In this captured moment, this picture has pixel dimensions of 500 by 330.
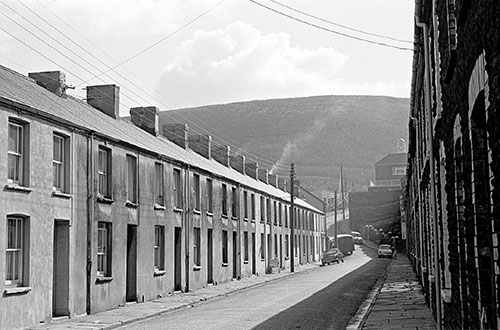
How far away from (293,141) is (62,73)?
15484cm

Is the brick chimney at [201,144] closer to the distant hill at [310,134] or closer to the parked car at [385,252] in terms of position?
the parked car at [385,252]

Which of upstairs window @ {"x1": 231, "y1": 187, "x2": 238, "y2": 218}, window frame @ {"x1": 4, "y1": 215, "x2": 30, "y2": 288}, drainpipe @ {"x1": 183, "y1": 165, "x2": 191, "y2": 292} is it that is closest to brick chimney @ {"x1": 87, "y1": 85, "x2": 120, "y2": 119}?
drainpipe @ {"x1": 183, "y1": 165, "x2": 191, "y2": 292}

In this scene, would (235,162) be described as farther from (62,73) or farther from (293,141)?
(293,141)

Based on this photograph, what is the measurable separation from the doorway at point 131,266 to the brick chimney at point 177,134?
14899mm

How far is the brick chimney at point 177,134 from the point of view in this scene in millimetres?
41062

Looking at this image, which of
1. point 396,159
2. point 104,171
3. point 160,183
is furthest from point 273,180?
point 396,159

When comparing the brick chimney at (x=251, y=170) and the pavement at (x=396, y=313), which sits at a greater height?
the brick chimney at (x=251, y=170)

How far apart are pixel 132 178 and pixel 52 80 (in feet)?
14.5

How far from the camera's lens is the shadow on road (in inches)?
749

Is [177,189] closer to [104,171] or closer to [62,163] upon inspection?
[104,171]

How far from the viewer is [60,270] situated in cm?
2122

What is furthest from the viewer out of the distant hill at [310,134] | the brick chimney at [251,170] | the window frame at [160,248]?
the distant hill at [310,134]

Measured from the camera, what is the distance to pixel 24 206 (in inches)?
742

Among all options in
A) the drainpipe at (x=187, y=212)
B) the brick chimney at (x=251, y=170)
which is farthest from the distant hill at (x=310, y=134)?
the drainpipe at (x=187, y=212)
